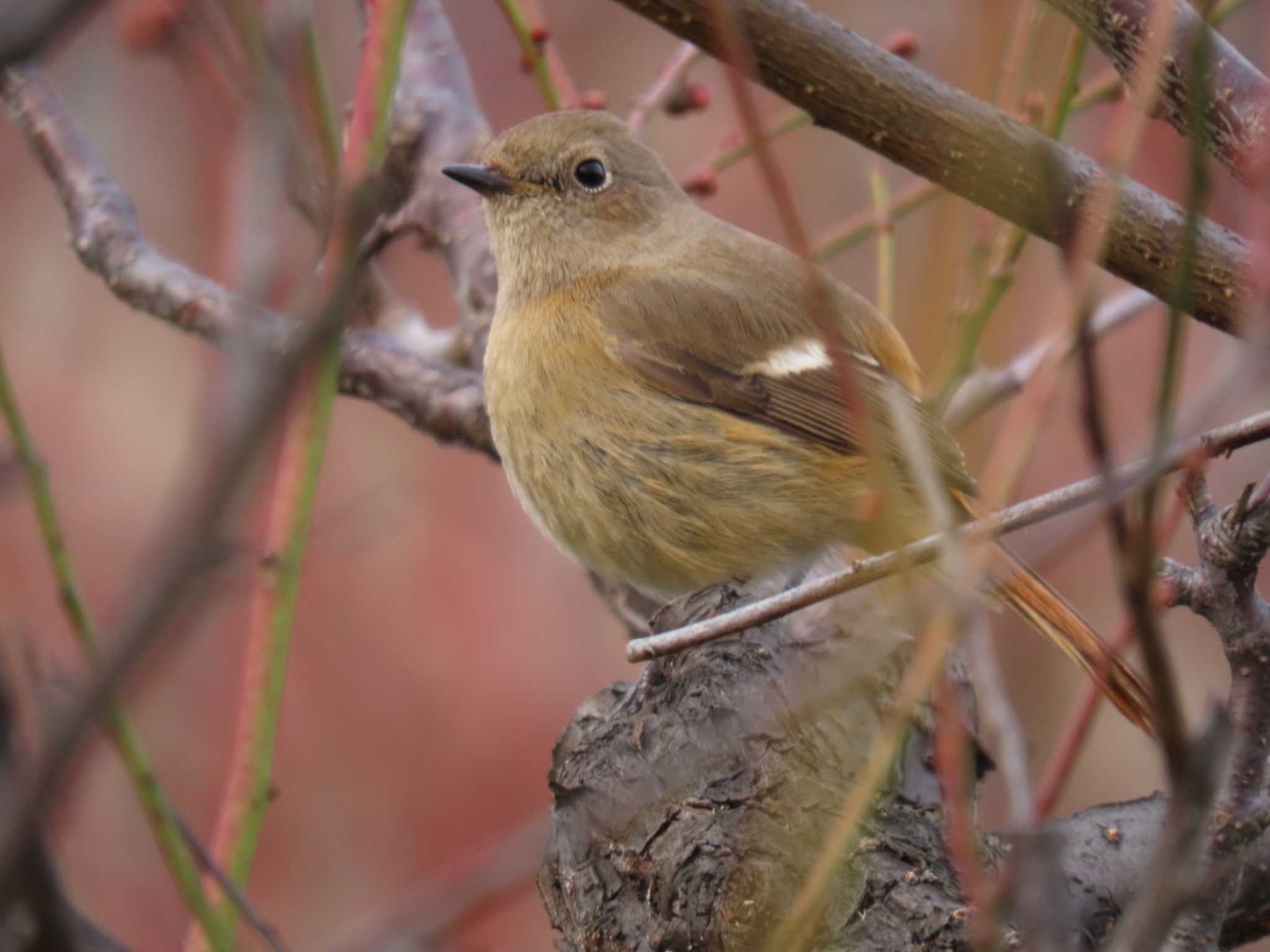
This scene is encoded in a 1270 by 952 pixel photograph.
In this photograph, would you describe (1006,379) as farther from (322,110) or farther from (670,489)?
(322,110)

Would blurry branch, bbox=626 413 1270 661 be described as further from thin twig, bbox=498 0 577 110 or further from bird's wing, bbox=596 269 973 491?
thin twig, bbox=498 0 577 110

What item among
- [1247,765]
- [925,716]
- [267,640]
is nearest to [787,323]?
[925,716]

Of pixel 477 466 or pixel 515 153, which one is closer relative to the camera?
pixel 515 153

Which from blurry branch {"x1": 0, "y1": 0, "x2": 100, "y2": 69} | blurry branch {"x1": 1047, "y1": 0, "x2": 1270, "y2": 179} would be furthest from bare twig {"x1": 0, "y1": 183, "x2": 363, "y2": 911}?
blurry branch {"x1": 1047, "y1": 0, "x2": 1270, "y2": 179}

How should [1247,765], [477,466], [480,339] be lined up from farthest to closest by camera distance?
[477,466] → [480,339] → [1247,765]

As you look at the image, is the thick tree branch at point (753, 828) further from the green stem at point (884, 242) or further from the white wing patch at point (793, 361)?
the green stem at point (884, 242)

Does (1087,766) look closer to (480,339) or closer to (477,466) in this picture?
(477,466)

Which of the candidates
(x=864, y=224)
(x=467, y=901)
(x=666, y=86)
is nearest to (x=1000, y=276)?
(x=864, y=224)
